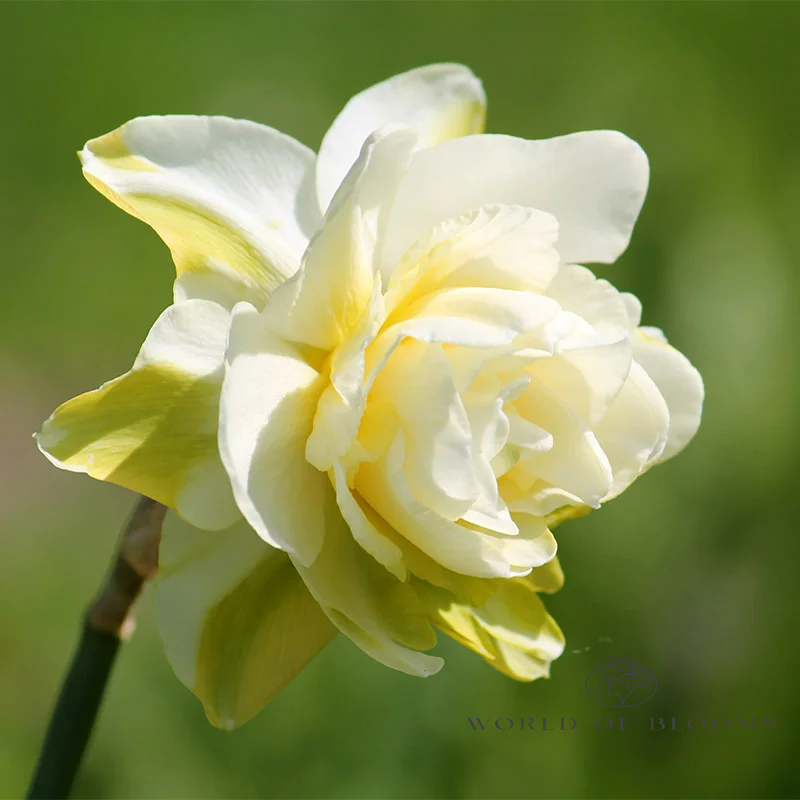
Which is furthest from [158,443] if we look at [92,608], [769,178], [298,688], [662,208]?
[769,178]

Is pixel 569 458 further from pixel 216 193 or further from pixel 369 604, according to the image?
pixel 216 193

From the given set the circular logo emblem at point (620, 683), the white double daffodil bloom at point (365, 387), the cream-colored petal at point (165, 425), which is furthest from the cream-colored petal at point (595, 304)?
the circular logo emblem at point (620, 683)

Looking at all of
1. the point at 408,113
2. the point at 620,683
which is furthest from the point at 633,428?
the point at 620,683

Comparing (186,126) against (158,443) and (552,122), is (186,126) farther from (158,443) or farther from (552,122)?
(552,122)

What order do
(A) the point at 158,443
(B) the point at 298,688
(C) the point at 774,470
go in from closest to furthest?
(A) the point at 158,443
(B) the point at 298,688
(C) the point at 774,470

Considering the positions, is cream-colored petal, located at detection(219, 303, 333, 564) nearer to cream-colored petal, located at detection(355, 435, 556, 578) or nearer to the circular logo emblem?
cream-colored petal, located at detection(355, 435, 556, 578)

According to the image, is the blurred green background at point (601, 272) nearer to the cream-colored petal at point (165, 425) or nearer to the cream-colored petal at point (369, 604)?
the cream-colored petal at point (369, 604)

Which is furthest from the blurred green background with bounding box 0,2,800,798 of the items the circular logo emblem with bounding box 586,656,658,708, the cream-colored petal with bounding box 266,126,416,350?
the cream-colored petal with bounding box 266,126,416,350
